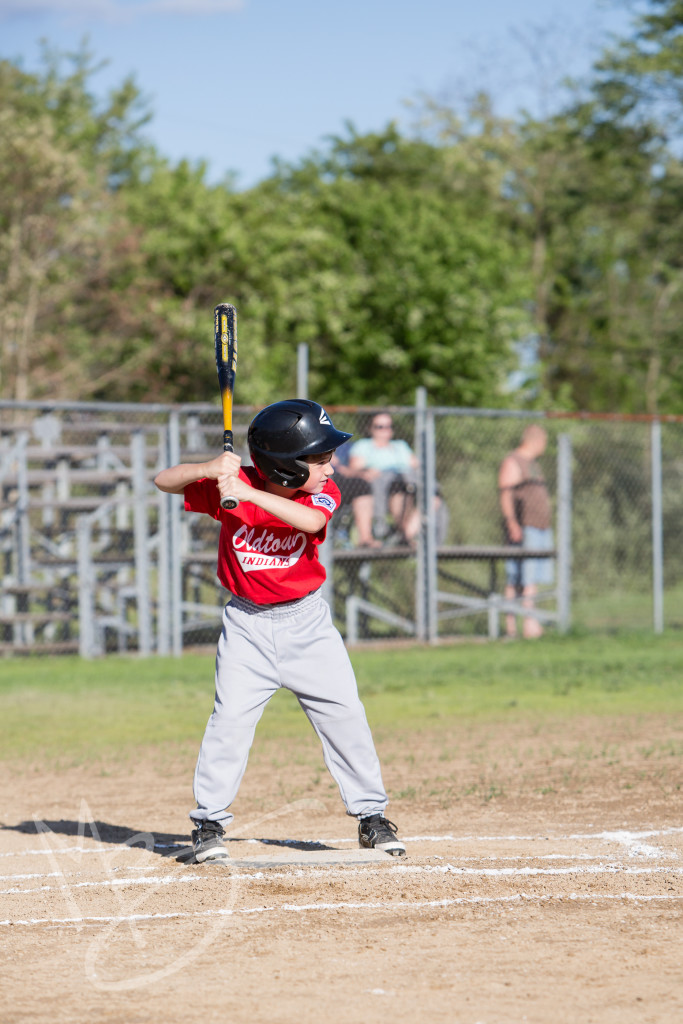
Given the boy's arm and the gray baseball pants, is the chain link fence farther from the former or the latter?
the gray baseball pants

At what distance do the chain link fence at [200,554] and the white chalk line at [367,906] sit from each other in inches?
303

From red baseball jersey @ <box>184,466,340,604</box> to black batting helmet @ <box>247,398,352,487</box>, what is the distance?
0.49 ft

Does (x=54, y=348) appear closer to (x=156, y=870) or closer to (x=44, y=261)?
(x=44, y=261)

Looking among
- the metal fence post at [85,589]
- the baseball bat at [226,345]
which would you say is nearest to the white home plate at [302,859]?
the baseball bat at [226,345]

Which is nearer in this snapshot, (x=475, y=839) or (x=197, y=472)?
(x=197, y=472)

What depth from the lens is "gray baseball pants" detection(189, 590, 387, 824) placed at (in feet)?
17.0

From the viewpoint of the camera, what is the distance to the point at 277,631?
5219 mm

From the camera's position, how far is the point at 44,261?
22.1 m

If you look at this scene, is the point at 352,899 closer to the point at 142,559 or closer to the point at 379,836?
the point at 379,836

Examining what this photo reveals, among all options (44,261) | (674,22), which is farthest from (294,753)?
(674,22)

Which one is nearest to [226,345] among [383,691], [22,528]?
[383,691]

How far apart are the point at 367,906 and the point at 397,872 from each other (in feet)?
1.60

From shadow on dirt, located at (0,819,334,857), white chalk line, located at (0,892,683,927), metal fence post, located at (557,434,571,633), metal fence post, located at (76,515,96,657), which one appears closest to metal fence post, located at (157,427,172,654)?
metal fence post, located at (76,515,96,657)

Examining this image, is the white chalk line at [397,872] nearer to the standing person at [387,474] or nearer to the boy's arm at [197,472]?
the boy's arm at [197,472]
